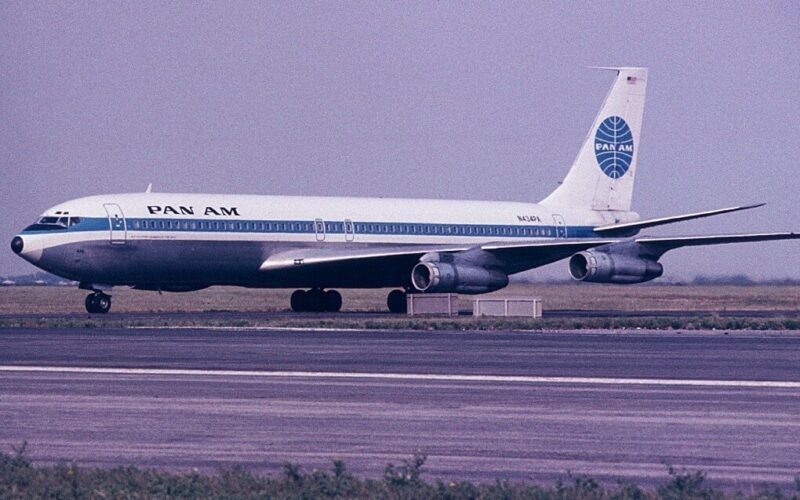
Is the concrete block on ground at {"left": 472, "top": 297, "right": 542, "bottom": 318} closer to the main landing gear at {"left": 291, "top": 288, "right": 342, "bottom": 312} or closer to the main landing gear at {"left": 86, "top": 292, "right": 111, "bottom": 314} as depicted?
the main landing gear at {"left": 291, "top": 288, "right": 342, "bottom": 312}

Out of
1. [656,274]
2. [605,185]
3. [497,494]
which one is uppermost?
[605,185]

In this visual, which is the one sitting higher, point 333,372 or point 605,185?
point 605,185

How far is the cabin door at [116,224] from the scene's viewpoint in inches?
1730

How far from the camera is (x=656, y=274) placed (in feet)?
161

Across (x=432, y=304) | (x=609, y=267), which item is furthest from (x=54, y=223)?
(x=609, y=267)

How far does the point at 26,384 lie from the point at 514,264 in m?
32.1

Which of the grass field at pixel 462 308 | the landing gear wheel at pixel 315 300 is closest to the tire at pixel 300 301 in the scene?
the landing gear wheel at pixel 315 300

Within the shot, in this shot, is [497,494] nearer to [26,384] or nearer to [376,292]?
[26,384]

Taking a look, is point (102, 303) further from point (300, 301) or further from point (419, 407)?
point (419, 407)

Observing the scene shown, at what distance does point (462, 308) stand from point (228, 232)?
13.6m

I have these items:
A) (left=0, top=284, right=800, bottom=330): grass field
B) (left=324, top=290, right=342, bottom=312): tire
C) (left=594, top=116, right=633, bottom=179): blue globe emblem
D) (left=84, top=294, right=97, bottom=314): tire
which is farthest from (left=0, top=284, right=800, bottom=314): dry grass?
(left=594, top=116, right=633, bottom=179): blue globe emblem

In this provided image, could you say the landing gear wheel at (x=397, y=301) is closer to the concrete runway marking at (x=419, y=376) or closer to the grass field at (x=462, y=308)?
the grass field at (x=462, y=308)

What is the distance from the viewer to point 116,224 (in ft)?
145

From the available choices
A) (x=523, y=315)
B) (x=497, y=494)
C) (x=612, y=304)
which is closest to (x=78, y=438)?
(x=497, y=494)
